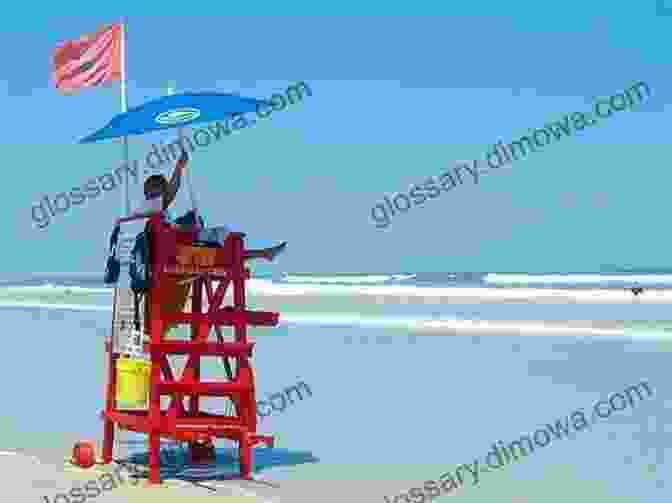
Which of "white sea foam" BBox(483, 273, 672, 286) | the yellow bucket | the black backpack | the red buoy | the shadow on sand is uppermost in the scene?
"white sea foam" BBox(483, 273, 672, 286)

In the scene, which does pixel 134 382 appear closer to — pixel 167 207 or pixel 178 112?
pixel 167 207

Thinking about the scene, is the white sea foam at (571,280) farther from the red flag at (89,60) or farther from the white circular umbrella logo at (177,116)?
the white circular umbrella logo at (177,116)

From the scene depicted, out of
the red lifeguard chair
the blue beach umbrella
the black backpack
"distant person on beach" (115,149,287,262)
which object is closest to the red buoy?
the red lifeguard chair

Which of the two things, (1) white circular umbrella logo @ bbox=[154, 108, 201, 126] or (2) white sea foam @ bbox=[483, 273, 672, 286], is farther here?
(2) white sea foam @ bbox=[483, 273, 672, 286]

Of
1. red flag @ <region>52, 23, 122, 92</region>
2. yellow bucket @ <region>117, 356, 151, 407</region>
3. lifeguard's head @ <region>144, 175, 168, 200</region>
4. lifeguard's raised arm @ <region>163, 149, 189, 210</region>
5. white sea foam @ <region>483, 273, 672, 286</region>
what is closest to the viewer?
yellow bucket @ <region>117, 356, 151, 407</region>

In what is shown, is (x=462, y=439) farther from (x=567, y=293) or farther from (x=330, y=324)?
(x=567, y=293)

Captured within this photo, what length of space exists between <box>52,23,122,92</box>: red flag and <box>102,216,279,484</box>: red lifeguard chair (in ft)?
6.79

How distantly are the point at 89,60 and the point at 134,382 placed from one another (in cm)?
292

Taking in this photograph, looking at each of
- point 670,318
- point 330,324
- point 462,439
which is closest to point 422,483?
point 462,439

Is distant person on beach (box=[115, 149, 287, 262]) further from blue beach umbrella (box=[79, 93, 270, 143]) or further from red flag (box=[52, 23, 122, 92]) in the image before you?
red flag (box=[52, 23, 122, 92])

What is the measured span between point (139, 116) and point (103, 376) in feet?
24.9

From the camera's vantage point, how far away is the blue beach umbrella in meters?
7.02

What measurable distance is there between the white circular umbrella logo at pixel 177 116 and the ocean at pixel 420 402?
Result: 2.46m

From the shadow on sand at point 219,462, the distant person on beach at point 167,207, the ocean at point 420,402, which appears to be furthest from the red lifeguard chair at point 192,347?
the ocean at point 420,402
